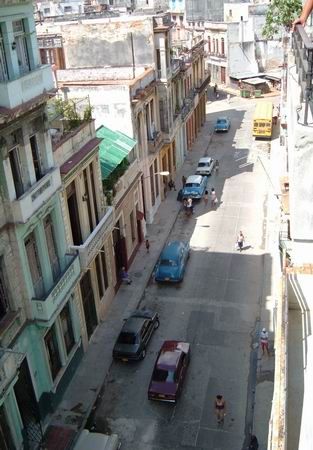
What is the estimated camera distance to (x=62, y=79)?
3928 cm

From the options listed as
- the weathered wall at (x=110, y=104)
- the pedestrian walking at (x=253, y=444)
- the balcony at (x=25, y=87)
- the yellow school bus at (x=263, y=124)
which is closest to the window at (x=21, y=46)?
the balcony at (x=25, y=87)

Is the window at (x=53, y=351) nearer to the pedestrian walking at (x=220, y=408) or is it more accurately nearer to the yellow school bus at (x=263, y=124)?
the pedestrian walking at (x=220, y=408)

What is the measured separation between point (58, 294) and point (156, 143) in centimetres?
2168

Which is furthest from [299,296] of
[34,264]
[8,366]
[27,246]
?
[34,264]

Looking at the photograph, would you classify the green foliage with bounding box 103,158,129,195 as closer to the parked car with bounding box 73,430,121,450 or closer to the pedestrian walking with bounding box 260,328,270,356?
the pedestrian walking with bounding box 260,328,270,356

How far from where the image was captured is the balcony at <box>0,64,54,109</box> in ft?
56.3

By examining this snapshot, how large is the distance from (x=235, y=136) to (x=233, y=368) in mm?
39815

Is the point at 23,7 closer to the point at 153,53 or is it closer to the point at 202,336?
Answer: the point at 202,336

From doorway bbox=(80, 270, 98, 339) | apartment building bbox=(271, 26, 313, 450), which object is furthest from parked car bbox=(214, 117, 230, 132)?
apartment building bbox=(271, 26, 313, 450)

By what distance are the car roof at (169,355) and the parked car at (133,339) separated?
1.35 metres

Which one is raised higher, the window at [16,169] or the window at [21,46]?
the window at [21,46]

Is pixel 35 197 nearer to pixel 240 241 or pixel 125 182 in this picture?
pixel 125 182

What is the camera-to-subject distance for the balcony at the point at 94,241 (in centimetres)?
2333

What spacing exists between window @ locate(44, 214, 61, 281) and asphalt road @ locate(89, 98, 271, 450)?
5.92 meters
